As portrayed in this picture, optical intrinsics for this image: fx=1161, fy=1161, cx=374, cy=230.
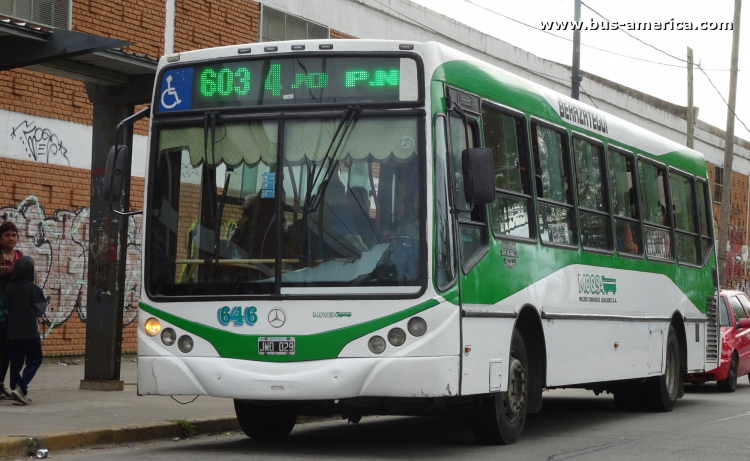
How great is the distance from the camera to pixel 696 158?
1574cm

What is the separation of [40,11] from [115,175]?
912 cm

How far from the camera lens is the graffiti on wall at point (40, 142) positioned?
650 inches

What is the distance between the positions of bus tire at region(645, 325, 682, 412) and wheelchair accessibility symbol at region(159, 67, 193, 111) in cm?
722

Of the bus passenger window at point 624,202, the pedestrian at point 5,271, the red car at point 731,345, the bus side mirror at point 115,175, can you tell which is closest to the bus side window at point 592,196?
the bus passenger window at point 624,202

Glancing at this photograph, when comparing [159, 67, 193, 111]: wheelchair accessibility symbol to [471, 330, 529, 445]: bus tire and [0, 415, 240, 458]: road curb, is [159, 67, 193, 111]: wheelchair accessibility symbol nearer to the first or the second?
[0, 415, 240, 458]: road curb

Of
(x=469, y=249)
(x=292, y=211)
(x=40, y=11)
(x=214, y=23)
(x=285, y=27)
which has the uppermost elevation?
(x=285, y=27)

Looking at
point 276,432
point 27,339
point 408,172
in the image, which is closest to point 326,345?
point 408,172

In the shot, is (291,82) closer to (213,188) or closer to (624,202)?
(213,188)

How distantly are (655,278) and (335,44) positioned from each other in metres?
6.21

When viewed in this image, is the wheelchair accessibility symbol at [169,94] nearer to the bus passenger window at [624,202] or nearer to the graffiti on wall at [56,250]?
the bus passenger window at [624,202]

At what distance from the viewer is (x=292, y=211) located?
28.2ft

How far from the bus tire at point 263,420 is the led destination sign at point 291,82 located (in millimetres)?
2593

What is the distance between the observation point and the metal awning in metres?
11.4

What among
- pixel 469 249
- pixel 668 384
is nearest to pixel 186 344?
pixel 469 249
